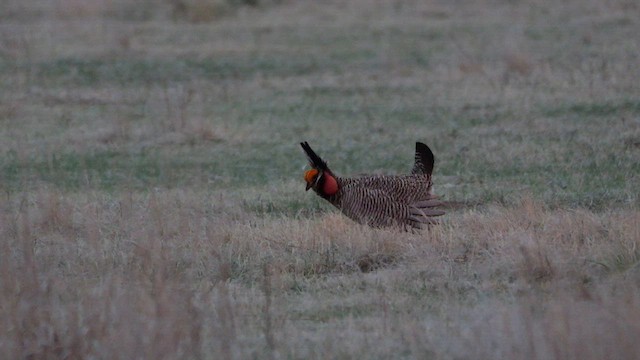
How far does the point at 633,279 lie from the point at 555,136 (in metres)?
6.79

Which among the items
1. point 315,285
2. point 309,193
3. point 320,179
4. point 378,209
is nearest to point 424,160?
point 378,209

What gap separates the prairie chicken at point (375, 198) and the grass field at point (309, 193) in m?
0.24

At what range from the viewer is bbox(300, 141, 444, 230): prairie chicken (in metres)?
8.66

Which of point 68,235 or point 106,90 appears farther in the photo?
point 106,90

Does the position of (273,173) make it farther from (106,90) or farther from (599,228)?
(106,90)

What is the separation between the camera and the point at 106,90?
17.9 metres

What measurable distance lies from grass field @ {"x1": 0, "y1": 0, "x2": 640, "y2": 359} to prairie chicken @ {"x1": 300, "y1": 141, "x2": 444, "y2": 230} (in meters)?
0.24

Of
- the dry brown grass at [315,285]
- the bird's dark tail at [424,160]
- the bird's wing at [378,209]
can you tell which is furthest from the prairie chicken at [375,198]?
the bird's dark tail at [424,160]

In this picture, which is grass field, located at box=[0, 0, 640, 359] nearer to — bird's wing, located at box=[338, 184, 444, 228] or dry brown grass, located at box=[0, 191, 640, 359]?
dry brown grass, located at box=[0, 191, 640, 359]

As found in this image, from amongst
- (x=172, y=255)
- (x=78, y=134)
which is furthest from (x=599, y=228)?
(x=78, y=134)

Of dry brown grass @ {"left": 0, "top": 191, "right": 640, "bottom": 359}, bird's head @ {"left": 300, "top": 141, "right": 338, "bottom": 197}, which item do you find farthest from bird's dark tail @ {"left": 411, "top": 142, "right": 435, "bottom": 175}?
bird's head @ {"left": 300, "top": 141, "right": 338, "bottom": 197}

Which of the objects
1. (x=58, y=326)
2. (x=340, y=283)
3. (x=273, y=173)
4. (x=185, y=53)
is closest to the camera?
(x=58, y=326)

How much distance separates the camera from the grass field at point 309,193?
6105 millimetres

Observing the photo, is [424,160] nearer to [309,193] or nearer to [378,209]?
[378,209]
